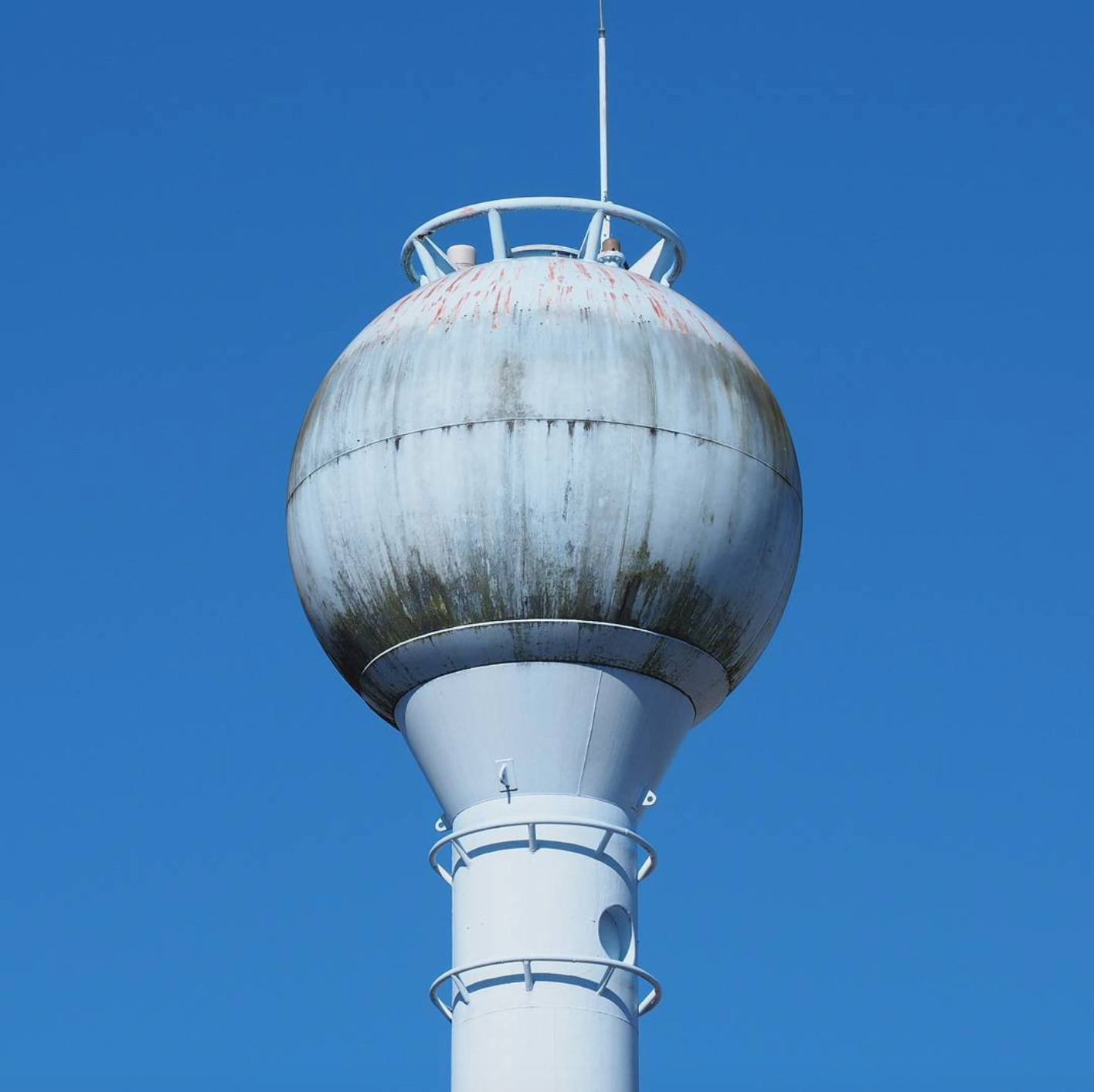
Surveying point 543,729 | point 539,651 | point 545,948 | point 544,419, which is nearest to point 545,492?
point 544,419

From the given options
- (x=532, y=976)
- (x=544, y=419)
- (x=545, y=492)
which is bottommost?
(x=532, y=976)

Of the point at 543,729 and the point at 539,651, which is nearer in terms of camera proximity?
the point at 539,651

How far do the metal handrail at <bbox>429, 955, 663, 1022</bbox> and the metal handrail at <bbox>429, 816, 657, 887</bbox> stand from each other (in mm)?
1151

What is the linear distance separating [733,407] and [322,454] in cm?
461

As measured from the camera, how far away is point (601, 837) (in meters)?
29.2

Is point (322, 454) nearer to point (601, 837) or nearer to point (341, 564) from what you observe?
point (341, 564)

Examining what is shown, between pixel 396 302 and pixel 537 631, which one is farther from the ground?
pixel 396 302

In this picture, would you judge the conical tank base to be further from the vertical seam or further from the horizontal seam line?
the horizontal seam line

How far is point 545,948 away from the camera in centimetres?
2862

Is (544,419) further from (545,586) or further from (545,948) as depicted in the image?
(545,948)

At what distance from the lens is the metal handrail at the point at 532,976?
1125 inches

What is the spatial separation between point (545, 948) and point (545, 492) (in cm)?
485

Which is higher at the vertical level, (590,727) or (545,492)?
(545,492)

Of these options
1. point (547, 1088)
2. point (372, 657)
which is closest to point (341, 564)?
point (372, 657)
